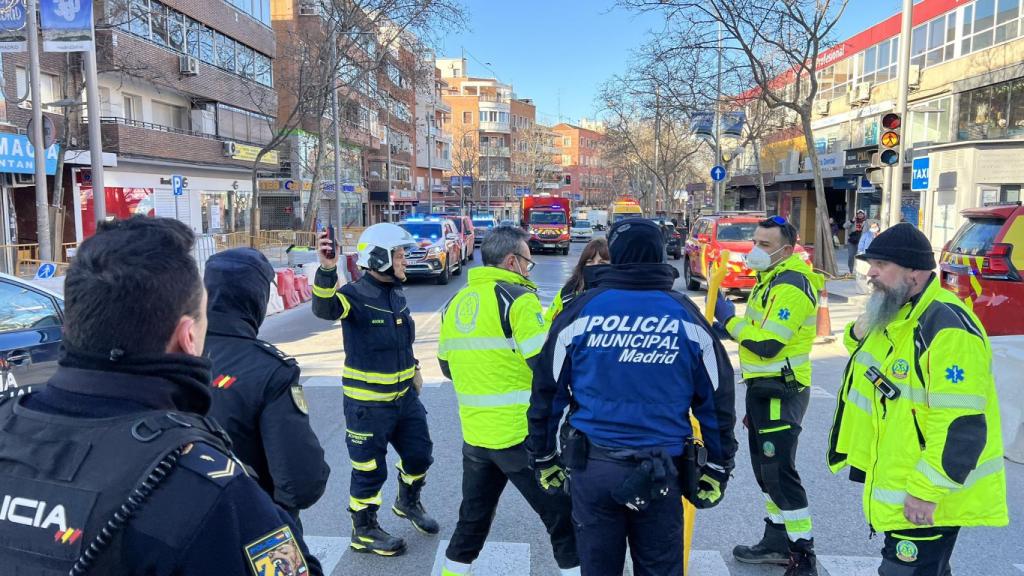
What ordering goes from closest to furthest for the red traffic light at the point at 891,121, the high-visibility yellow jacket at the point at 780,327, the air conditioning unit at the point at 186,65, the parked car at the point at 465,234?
the high-visibility yellow jacket at the point at 780,327
the red traffic light at the point at 891,121
the parked car at the point at 465,234
the air conditioning unit at the point at 186,65

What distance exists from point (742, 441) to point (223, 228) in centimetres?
3296

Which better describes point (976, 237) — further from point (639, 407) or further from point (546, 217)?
point (546, 217)

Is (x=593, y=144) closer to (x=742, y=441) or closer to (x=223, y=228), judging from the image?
(x=223, y=228)

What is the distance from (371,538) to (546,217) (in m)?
30.5

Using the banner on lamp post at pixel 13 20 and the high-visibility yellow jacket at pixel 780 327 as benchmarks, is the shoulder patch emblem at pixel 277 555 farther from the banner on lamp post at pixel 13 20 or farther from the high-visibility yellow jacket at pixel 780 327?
the banner on lamp post at pixel 13 20

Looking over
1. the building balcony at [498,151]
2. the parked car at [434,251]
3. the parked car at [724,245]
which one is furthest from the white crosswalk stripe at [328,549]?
the building balcony at [498,151]

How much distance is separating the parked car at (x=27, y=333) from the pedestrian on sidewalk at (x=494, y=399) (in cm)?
301

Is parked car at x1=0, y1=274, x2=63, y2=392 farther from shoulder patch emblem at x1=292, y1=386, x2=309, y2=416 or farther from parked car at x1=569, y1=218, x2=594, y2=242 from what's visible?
parked car at x1=569, y1=218, x2=594, y2=242

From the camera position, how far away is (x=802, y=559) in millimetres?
3975

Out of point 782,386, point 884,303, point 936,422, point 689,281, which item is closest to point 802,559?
point 782,386

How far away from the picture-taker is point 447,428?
22.3 ft

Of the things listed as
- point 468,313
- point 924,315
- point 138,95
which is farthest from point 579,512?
point 138,95

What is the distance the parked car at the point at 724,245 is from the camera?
14.4 metres

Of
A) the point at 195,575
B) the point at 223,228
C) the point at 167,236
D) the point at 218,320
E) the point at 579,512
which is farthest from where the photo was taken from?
the point at 223,228
